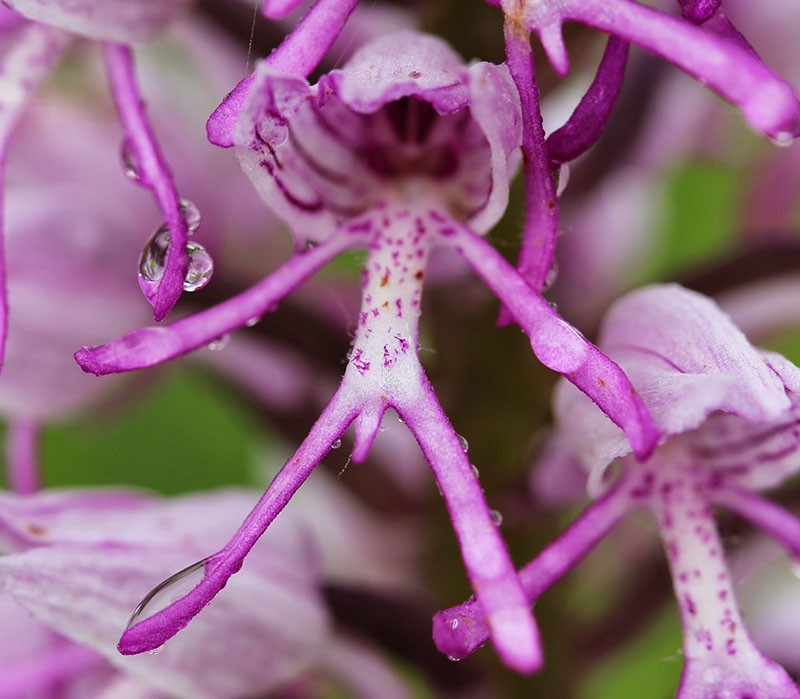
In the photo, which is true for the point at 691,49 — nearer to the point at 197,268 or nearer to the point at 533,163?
the point at 533,163

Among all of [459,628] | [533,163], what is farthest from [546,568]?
[533,163]

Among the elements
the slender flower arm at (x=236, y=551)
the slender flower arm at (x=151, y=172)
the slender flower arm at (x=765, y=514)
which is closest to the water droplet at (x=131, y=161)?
the slender flower arm at (x=151, y=172)

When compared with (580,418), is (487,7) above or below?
above

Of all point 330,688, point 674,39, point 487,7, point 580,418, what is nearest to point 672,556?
point 580,418

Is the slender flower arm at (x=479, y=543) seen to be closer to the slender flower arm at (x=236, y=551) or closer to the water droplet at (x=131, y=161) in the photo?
the slender flower arm at (x=236, y=551)

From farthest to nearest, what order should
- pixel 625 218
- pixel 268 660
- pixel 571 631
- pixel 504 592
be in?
pixel 625 218 < pixel 571 631 < pixel 268 660 < pixel 504 592

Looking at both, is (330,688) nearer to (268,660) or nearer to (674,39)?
(268,660)
